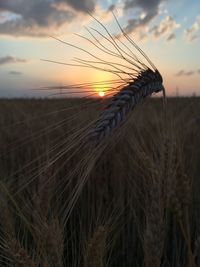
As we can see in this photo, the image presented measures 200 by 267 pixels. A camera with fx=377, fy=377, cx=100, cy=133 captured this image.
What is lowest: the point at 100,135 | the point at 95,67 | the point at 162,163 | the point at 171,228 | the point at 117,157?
the point at 171,228

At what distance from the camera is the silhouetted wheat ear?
0.79 meters

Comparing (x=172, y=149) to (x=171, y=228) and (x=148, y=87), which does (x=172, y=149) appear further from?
(x=171, y=228)

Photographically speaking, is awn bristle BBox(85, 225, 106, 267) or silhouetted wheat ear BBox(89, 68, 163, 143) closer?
silhouetted wheat ear BBox(89, 68, 163, 143)

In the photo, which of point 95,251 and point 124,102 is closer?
point 124,102

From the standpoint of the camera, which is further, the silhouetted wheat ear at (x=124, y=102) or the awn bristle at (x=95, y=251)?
the awn bristle at (x=95, y=251)

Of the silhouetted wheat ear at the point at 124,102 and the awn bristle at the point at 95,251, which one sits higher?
the silhouetted wheat ear at the point at 124,102

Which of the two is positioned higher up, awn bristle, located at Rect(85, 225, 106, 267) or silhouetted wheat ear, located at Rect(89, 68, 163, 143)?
silhouetted wheat ear, located at Rect(89, 68, 163, 143)

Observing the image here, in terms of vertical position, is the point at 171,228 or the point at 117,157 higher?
the point at 117,157

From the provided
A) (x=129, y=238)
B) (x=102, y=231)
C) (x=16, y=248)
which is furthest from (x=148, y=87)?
(x=129, y=238)

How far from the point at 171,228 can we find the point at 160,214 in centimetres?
112

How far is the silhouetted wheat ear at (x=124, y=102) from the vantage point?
2.59 ft

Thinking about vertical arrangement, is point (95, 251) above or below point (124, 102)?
below

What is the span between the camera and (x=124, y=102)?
2.77ft

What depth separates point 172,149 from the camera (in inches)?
43.9
